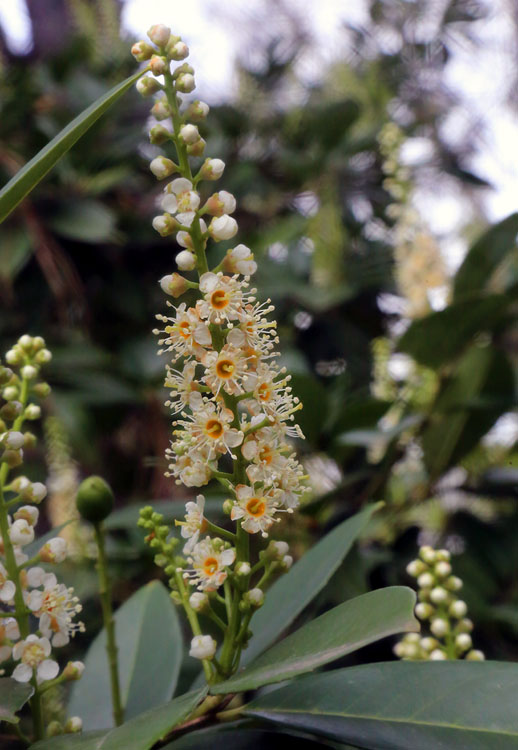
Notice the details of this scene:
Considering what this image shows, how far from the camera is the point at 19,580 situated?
0.57m

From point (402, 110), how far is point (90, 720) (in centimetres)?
191

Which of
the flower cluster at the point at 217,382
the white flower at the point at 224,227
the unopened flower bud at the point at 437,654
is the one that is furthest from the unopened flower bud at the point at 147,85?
the unopened flower bud at the point at 437,654

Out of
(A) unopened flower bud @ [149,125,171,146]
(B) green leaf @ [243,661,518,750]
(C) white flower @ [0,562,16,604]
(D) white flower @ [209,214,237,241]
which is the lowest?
(B) green leaf @ [243,661,518,750]

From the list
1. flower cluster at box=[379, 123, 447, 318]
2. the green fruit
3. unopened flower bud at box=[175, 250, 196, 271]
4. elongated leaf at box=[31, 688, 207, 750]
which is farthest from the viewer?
flower cluster at box=[379, 123, 447, 318]

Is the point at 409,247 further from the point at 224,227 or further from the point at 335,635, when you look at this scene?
the point at 335,635

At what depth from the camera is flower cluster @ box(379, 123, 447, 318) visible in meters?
1.59

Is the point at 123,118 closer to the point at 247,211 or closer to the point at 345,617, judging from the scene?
the point at 247,211

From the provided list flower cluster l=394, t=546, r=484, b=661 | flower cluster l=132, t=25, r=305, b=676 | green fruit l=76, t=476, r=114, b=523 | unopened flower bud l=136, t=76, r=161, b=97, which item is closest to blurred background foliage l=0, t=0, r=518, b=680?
flower cluster l=394, t=546, r=484, b=661

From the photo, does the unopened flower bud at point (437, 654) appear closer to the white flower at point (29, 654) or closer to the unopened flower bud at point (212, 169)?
the white flower at point (29, 654)

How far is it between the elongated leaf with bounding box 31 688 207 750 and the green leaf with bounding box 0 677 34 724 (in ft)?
0.12

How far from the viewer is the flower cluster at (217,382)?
0.54m

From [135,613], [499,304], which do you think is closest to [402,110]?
[499,304]

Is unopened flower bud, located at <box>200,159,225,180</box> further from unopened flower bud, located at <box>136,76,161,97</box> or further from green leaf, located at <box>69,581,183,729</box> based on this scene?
green leaf, located at <box>69,581,183,729</box>

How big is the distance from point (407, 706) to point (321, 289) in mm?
1222
